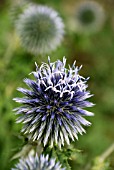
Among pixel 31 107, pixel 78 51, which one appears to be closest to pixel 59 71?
pixel 31 107

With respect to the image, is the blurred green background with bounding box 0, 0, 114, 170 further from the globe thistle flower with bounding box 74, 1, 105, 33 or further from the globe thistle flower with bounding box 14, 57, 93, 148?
the globe thistle flower with bounding box 14, 57, 93, 148

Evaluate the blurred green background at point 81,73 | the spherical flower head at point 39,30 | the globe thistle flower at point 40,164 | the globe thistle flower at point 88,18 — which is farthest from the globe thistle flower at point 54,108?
the globe thistle flower at point 88,18

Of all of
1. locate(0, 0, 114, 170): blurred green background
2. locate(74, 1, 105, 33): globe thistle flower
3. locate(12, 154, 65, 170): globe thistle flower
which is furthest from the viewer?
locate(74, 1, 105, 33): globe thistle flower

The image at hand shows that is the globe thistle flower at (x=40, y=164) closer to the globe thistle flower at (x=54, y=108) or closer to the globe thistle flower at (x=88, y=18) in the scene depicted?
the globe thistle flower at (x=54, y=108)

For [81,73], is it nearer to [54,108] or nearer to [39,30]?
[39,30]

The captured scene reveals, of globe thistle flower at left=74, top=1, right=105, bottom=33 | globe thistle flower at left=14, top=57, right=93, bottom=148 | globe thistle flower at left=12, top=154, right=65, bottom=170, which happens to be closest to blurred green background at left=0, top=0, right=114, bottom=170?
globe thistle flower at left=74, top=1, right=105, bottom=33

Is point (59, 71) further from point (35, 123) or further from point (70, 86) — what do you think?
point (35, 123)

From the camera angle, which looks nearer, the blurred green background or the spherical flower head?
the blurred green background
